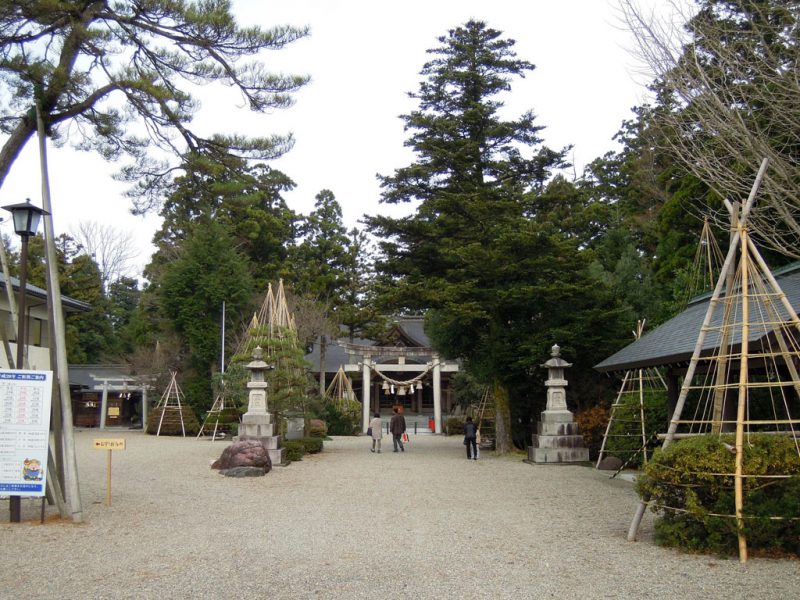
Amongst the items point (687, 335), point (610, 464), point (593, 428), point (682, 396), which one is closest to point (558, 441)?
point (593, 428)

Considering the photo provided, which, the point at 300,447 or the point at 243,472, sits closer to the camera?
the point at 243,472

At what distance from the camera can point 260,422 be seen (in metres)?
16.6

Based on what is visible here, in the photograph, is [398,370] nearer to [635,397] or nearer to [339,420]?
[339,420]

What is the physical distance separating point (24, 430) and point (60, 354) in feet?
3.19

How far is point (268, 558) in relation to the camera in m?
6.45

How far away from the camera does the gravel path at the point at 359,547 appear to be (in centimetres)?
543

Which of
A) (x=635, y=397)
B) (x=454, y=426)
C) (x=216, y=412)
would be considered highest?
(x=635, y=397)

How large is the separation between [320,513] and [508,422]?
10442 mm

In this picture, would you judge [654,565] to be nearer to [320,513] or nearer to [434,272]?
[320,513]

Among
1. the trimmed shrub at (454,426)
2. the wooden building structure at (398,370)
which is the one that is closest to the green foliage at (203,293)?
the wooden building structure at (398,370)

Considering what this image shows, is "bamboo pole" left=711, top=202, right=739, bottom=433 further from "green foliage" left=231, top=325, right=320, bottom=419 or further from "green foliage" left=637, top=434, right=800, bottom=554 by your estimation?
"green foliage" left=231, top=325, right=320, bottom=419

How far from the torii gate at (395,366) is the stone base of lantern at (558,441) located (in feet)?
47.3

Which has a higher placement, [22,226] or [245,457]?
[22,226]

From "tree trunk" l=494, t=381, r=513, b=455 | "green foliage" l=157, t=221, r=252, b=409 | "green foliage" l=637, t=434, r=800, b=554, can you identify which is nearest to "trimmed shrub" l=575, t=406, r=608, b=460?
"tree trunk" l=494, t=381, r=513, b=455
